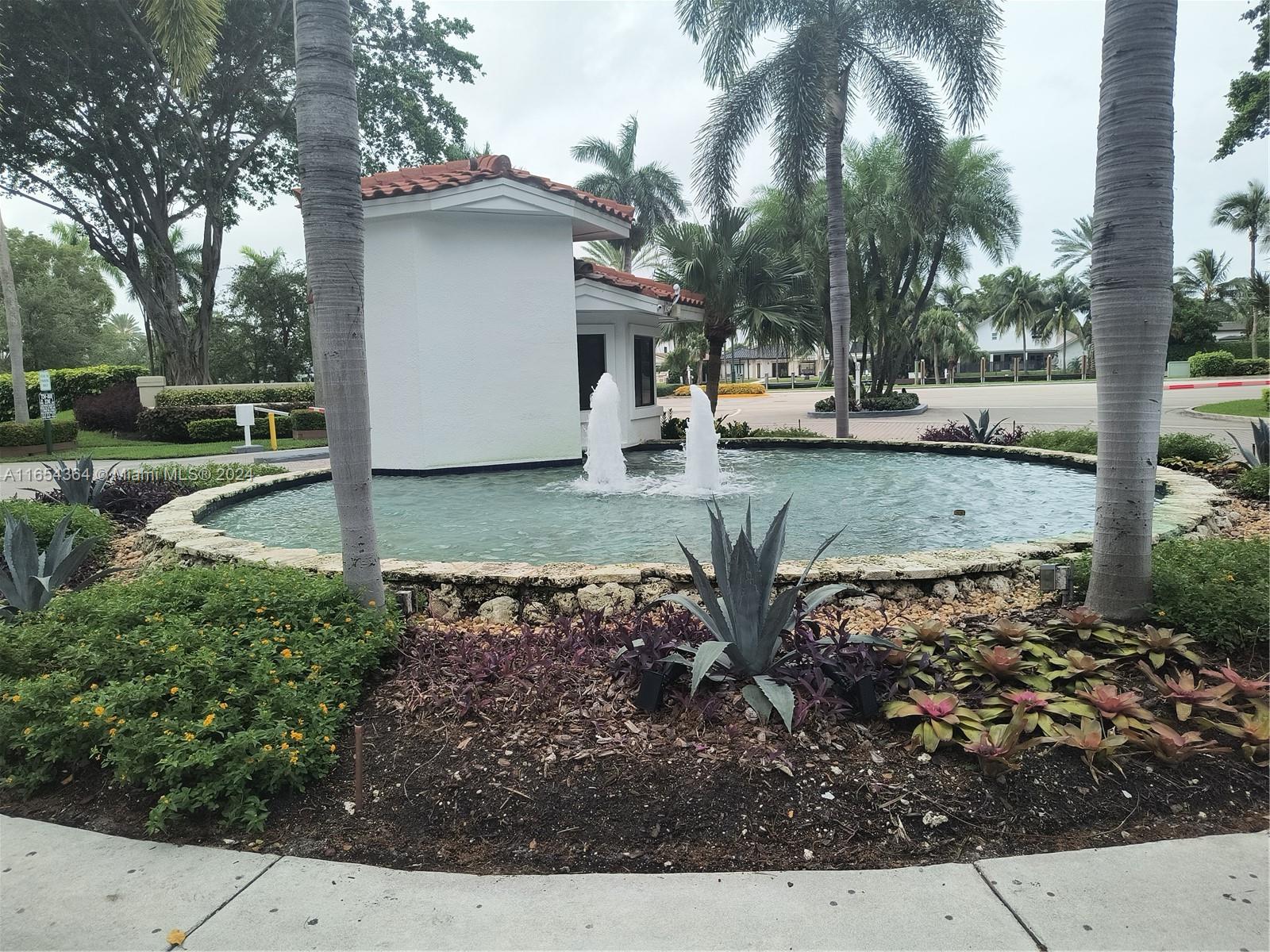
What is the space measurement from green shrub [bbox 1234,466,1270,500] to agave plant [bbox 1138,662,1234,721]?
622 cm

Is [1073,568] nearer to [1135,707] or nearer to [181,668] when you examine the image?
[1135,707]

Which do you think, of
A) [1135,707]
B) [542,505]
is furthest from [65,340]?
[1135,707]

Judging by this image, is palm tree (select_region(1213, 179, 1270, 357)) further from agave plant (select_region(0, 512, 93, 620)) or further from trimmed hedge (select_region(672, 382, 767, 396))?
agave plant (select_region(0, 512, 93, 620))

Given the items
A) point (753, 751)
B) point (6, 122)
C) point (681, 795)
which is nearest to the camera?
point (681, 795)

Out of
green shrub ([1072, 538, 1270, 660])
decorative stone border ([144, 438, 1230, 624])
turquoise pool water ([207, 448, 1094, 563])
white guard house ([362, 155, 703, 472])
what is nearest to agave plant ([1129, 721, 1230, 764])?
green shrub ([1072, 538, 1270, 660])

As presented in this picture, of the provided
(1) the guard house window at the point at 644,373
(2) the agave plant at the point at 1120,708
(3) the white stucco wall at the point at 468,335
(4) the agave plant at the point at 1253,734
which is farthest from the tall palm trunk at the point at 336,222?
(1) the guard house window at the point at 644,373

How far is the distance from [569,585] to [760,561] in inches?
61.2

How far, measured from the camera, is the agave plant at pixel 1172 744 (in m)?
2.79

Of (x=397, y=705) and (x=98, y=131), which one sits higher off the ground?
(x=98, y=131)

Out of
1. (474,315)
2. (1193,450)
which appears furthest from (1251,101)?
(474,315)

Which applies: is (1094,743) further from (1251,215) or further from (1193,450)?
(1251,215)

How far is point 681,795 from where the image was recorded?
2754mm

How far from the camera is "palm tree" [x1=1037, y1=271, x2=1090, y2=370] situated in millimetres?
65000

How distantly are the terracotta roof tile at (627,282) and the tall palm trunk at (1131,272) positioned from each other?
10027mm
